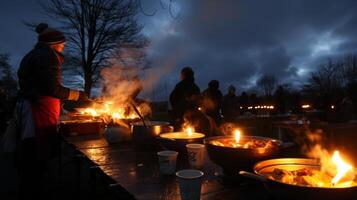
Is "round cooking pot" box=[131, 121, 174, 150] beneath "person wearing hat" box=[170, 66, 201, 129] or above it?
beneath

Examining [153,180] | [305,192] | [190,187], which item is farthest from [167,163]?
[305,192]

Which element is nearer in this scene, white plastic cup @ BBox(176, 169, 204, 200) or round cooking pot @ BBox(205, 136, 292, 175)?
white plastic cup @ BBox(176, 169, 204, 200)

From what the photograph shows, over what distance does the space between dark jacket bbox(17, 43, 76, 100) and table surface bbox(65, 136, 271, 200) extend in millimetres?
751

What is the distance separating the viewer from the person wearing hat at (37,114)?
2.42 meters

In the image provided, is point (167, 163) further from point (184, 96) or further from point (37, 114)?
point (184, 96)

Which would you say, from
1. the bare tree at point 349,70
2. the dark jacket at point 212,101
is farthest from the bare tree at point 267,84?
the dark jacket at point 212,101

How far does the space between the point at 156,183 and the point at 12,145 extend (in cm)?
172

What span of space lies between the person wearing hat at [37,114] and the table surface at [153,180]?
449mm

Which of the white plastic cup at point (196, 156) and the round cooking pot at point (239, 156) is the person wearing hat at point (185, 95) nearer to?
the white plastic cup at point (196, 156)

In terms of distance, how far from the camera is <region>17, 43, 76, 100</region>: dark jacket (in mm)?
2506

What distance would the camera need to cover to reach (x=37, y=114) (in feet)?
8.18

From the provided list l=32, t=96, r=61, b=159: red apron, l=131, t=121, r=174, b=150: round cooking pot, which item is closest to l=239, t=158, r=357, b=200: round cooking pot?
l=131, t=121, r=174, b=150: round cooking pot

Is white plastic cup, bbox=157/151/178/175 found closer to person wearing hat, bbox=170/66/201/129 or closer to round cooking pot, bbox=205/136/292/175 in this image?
round cooking pot, bbox=205/136/292/175

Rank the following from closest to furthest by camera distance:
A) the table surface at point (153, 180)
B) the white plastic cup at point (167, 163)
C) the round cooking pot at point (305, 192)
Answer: the round cooking pot at point (305, 192)
the table surface at point (153, 180)
the white plastic cup at point (167, 163)
